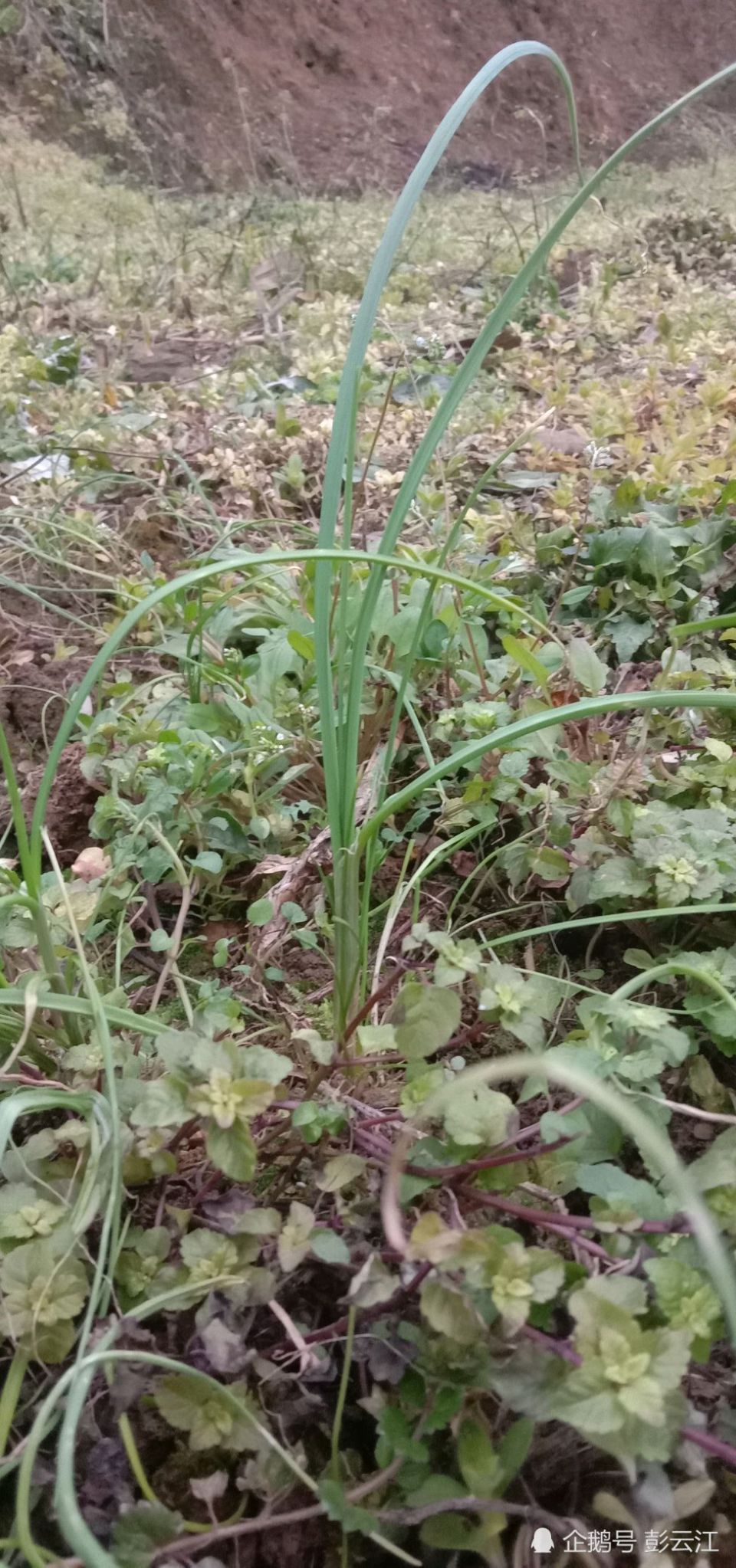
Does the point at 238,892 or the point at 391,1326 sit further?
the point at 238,892

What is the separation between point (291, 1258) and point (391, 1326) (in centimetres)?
9

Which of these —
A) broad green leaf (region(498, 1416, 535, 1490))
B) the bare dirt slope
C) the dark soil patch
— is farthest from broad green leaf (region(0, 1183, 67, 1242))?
the bare dirt slope

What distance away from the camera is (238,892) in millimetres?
1186

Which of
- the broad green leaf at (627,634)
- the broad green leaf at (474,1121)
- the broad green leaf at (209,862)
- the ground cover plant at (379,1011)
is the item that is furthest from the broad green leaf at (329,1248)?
the broad green leaf at (627,634)

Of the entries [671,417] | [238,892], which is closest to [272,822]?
[238,892]

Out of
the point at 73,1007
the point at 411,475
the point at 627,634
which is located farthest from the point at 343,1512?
the point at 627,634

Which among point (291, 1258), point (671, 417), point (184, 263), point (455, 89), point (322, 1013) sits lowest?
point (322, 1013)

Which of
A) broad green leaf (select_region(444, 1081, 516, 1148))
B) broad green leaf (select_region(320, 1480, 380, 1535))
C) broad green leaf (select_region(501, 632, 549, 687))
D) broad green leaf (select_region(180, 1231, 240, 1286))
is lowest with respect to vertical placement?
broad green leaf (select_region(320, 1480, 380, 1535))

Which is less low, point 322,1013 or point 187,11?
point 187,11

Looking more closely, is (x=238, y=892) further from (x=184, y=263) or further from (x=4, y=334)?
(x=184, y=263)

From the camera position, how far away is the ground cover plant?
1.96 feet

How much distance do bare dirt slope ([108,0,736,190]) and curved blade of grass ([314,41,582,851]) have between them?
7205 mm

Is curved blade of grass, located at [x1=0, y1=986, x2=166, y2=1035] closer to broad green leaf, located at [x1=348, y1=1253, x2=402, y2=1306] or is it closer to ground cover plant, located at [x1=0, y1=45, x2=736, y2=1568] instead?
ground cover plant, located at [x1=0, y1=45, x2=736, y2=1568]

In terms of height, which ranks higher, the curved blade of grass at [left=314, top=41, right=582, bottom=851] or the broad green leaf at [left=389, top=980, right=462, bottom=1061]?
the curved blade of grass at [left=314, top=41, right=582, bottom=851]
